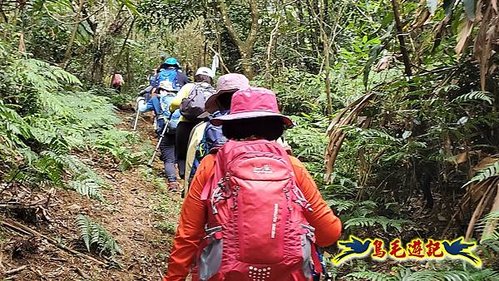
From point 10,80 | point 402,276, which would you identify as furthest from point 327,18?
point 402,276

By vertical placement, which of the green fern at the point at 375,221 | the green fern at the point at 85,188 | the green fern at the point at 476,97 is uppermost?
the green fern at the point at 476,97

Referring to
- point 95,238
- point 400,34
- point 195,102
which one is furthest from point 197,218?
point 195,102

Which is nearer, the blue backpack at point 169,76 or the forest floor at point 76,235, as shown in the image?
the forest floor at point 76,235

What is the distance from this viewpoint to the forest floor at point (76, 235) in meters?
3.82

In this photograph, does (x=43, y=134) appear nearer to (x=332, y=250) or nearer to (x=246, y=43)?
(x=332, y=250)

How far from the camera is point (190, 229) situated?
8.29 ft

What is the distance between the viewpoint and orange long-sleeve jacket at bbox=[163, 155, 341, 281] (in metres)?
2.53

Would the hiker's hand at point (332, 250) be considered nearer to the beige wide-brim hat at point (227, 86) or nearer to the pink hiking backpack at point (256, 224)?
the beige wide-brim hat at point (227, 86)

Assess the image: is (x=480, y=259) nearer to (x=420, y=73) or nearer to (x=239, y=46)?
(x=420, y=73)

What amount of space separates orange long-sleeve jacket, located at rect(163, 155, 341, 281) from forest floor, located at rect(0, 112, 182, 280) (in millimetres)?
1430

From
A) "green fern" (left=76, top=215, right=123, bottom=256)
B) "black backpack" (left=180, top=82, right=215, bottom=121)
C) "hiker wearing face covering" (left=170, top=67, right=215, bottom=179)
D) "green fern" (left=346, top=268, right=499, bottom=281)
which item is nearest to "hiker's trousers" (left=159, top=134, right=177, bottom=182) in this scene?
"hiker wearing face covering" (left=170, top=67, right=215, bottom=179)

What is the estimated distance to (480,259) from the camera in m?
3.36

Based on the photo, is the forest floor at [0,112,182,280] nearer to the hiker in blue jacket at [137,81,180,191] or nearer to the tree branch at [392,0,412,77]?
the hiker in blue jacket at [137,81,180,191]

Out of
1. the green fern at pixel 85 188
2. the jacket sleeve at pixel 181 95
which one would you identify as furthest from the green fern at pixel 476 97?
the jacket sleeve at pixel 181 95
